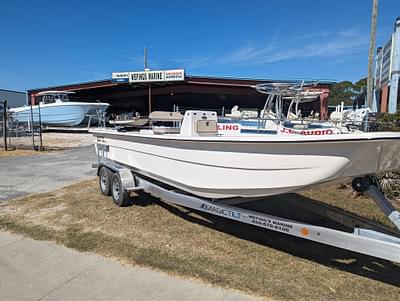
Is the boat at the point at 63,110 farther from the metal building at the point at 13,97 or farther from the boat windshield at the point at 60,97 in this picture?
the metal building at the point at 13,97

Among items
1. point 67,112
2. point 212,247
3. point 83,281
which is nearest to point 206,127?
point 212,247

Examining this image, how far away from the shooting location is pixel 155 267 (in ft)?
11.0

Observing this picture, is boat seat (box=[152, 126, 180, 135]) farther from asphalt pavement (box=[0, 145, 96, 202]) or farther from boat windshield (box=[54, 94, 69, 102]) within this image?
boat windshield (box=[54, 94, 69, 102])

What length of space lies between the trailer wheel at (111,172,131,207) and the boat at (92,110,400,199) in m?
0.76

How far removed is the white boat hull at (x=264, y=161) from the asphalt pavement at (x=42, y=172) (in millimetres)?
4261

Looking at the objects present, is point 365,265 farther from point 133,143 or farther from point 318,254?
point 133,143

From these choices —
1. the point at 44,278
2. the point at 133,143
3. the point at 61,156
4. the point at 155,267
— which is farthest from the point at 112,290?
the point at 61,156

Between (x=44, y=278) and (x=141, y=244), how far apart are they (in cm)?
118

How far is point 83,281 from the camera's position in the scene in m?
3.10

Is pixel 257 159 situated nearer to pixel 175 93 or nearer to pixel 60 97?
pixel 60 97

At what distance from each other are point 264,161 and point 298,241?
5.31 feet

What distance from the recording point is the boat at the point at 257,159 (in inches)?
107

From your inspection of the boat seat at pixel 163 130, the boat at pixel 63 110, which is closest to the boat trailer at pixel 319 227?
the boat seat at pixel 163 130

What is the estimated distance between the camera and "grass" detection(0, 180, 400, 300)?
3.03 metres
